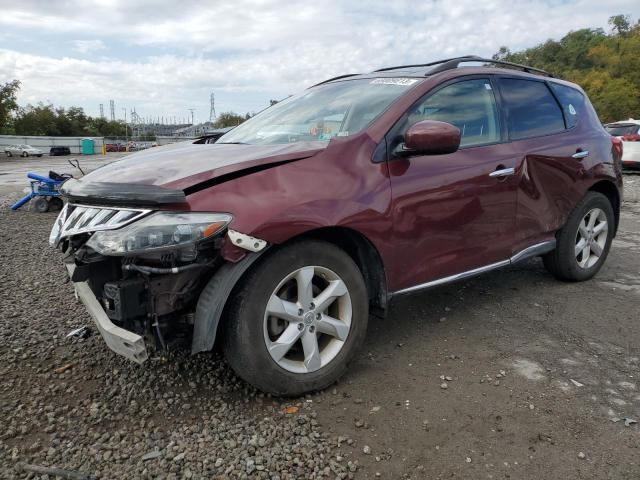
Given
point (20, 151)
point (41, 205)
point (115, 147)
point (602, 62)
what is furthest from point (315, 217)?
point (602, 62)

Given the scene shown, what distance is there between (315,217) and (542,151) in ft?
7.12

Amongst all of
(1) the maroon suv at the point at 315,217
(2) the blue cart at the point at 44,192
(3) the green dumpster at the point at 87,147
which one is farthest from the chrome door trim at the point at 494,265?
(3) the green dumpster at the point at 87,147

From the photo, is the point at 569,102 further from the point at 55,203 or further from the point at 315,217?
the point at 55,203

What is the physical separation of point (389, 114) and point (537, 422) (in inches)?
69.8

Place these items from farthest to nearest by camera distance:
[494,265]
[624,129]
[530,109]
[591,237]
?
[624,129] → [591,237] → [530,109] → [494,265]

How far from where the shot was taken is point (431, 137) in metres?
2.66

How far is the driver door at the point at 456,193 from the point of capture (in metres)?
2.84

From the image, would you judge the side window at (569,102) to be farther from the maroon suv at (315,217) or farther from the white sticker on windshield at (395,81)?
the white sticker on windshield at (395,81)

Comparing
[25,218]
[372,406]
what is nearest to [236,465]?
[372,406]

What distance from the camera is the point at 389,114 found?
2.87 metres

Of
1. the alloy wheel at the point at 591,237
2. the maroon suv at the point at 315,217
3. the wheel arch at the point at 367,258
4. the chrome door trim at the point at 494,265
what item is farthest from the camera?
the alloy wheel at the point at 591,237

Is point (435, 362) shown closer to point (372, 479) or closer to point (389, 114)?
point (372, 479)

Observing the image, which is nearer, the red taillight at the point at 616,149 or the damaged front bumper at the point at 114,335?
the damaged front bumper at the point at 114,335

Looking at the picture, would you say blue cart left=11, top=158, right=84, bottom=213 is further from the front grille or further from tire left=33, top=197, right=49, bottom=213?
the front grille
